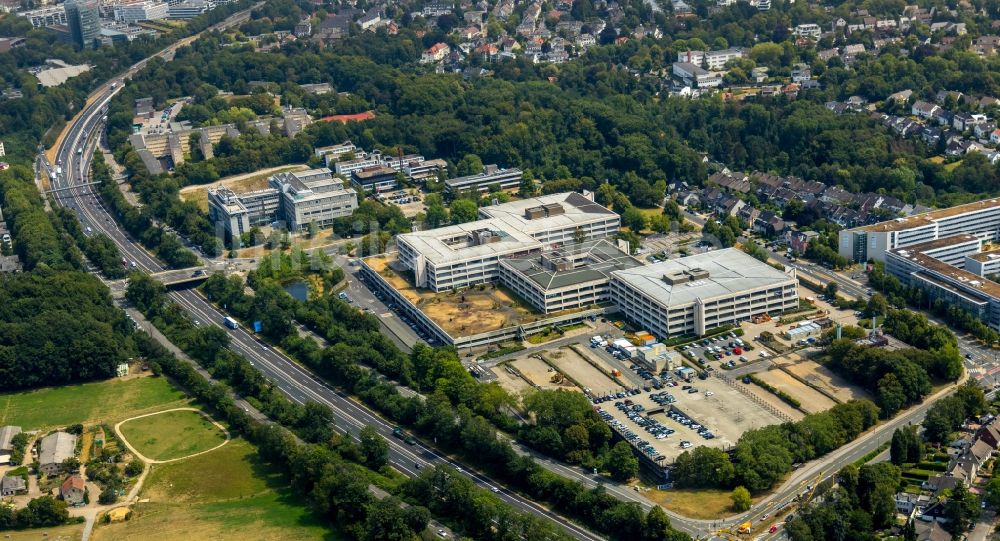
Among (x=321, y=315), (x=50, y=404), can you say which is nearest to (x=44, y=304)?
(x=50, y=404)

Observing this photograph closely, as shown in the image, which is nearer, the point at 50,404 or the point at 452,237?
the point at 50,404

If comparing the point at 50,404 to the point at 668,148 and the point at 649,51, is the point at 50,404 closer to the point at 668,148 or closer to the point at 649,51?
the point at 668,148

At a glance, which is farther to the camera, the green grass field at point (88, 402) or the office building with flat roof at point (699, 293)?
the office building with flat roof at point (699, 293)

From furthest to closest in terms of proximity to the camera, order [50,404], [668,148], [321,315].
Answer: [668,148]
[321,315]
[50,404]

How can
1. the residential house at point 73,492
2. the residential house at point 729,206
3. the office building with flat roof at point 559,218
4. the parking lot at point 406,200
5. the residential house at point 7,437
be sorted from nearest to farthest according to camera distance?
the residential house at point 73,492 → the residential house at point 7,437 → the office building with flat roof at point 559,218 → the residential house at point 729,206 → the parking lot at point 406,200

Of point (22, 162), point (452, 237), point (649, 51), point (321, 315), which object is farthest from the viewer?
point (649, 51)

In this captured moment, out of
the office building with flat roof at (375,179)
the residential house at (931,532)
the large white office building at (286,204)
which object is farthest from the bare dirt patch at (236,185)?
the residential house at (931,532)

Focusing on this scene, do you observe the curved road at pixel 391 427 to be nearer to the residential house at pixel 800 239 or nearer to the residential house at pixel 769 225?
the residential house at pixel 800 239
